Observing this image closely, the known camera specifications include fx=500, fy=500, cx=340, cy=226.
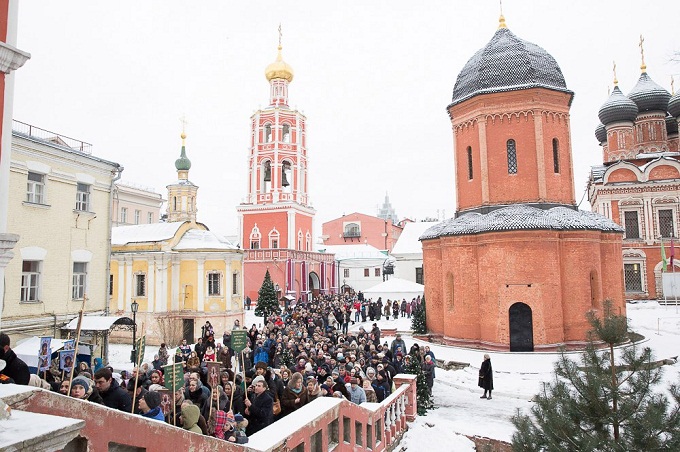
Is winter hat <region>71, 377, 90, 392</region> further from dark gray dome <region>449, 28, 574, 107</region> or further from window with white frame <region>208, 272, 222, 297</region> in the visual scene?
window with white frame <region>208, 272, 222, 297</region>

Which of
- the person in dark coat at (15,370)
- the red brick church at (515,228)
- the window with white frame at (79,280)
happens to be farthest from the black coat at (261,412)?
the red brick church at (515,228)

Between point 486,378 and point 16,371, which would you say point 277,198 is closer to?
point 486,378

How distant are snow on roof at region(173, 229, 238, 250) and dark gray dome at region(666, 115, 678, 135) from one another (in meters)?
36.2

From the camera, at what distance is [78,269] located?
1648 cm

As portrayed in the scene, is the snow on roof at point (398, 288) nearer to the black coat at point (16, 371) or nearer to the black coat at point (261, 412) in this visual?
the black coat at point (261, 412)

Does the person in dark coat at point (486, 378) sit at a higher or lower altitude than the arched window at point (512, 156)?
lower

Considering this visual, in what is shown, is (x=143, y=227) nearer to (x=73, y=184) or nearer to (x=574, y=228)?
(x=73, y=184)

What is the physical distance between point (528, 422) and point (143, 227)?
27069mm

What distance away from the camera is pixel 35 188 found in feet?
49.5

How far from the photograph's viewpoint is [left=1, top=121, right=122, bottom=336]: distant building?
14.4 meters

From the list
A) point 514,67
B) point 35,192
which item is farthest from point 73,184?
point 514,67

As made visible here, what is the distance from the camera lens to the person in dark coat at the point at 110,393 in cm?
559

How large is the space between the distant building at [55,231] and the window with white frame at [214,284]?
8.89 meters

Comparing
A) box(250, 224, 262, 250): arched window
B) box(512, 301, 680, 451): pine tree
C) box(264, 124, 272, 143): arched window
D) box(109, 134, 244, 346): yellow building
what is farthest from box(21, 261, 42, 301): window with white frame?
box(264, 124, 272, 143): arched window
